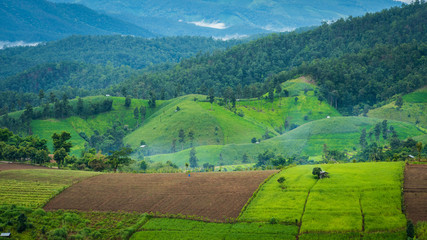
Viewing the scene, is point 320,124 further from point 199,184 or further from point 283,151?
point 199,184

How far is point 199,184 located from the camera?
82.2 metres

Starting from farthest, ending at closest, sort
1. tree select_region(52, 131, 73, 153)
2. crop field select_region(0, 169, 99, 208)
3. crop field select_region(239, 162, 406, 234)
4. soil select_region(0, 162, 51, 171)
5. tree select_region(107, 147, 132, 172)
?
tree select_region(52, 131, 73, 153), tree select_region(107, 147, 132, 172), soil select_region(0, 162, 51, 171), crop field select_region(0, 169, 99, 208), crop field select_region(239, 162, 406, 234)

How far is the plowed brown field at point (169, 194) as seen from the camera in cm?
7169

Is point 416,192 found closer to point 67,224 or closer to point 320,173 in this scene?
point 320,173

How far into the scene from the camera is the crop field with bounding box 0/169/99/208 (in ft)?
258

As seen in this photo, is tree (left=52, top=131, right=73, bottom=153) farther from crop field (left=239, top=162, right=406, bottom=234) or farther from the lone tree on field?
the lone tree on field

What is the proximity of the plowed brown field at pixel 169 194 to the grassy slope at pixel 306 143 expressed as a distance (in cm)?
6680

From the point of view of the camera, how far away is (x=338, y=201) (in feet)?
218

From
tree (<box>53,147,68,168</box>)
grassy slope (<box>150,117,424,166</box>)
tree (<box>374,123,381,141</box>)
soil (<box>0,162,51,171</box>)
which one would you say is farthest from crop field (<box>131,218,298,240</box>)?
tree (<box>374,123,381,141</box>)

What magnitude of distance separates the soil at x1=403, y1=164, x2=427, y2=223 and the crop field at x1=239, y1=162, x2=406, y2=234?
125cm

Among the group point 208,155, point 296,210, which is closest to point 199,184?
point 296,210

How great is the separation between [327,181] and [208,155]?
88.8 metres

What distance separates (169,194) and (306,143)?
9942cm

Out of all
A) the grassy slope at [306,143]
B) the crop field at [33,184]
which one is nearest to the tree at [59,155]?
the crop field at [33,184]
